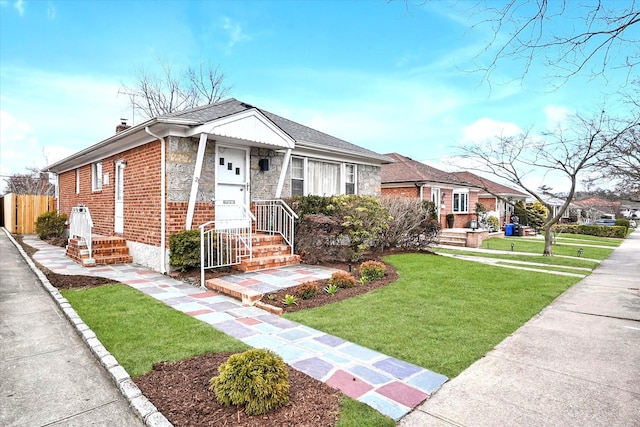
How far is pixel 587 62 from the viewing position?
3.05 m

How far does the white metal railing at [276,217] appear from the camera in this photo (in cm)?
937

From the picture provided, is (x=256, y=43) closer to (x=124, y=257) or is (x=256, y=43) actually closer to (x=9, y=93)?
(x=124, y=257)

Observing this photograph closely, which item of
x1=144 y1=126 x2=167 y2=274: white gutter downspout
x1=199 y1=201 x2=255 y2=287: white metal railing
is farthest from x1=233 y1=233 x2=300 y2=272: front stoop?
x1=144 y1=126 x2=167 y2=274: white gutter downspout

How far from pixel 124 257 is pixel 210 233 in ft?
11.6

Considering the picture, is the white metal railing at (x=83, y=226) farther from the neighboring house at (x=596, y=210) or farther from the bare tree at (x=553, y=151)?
the neighboring house at (x=596, y=210)

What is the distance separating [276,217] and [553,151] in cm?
974

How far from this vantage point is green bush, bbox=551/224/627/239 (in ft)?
86.4

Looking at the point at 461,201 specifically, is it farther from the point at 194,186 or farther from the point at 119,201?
the point at 119,201

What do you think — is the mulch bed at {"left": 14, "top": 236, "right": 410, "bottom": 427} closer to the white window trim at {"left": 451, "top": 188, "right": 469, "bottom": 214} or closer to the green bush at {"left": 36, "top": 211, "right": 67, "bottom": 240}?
the green bush at {"left": 36, "top": 211, "right": 67, "bottom": 240}

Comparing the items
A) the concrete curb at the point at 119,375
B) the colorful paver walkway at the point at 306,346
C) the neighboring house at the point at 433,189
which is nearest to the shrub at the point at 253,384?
the concrete curb at the point at 119,375

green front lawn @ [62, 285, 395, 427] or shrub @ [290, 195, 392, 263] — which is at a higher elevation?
shrub @ [290, 195, 392, 263]

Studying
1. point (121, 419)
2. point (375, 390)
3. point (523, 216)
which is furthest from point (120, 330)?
point (523, 216)

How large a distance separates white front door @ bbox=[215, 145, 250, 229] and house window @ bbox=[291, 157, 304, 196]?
6.39ft

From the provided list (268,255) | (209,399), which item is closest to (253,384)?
(209,399)
